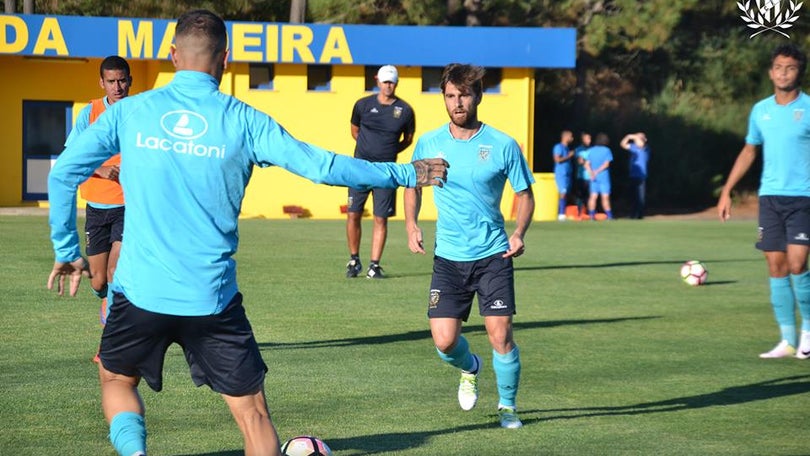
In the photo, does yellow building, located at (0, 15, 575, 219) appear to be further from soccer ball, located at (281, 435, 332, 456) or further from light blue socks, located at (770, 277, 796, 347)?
soccer ball, located at (281, 435, 332, 456)

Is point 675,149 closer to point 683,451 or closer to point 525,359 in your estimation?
point 525,359

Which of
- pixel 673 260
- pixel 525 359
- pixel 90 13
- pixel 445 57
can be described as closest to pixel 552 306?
pixel 525 359

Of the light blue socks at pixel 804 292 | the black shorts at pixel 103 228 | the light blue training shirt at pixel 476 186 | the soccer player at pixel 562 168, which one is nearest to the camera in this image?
the light blue training shirt at pixel 476 186

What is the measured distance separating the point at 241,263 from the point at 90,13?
779 inches

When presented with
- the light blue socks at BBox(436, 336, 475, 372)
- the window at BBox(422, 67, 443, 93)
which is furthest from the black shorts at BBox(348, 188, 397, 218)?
the window at BBox(422, 67, 443, 93)

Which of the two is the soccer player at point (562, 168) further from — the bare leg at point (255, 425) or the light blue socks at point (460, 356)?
the bare leg at point (255, 425)

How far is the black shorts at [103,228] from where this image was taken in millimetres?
9023

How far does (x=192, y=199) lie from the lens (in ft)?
16.2

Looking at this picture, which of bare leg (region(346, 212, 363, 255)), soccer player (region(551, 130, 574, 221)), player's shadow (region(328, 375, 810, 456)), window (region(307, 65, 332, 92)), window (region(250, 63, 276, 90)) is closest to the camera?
player's shadow (region(328, 375, 810, 456))

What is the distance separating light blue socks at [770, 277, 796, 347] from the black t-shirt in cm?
590

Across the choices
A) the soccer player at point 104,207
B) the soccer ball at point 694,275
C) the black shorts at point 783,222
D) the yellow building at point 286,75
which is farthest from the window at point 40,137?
the black shorts at point 783,222

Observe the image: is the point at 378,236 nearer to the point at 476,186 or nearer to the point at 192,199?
the point at 476,186

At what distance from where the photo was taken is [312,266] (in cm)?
1656

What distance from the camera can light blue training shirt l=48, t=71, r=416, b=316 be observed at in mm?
4945
